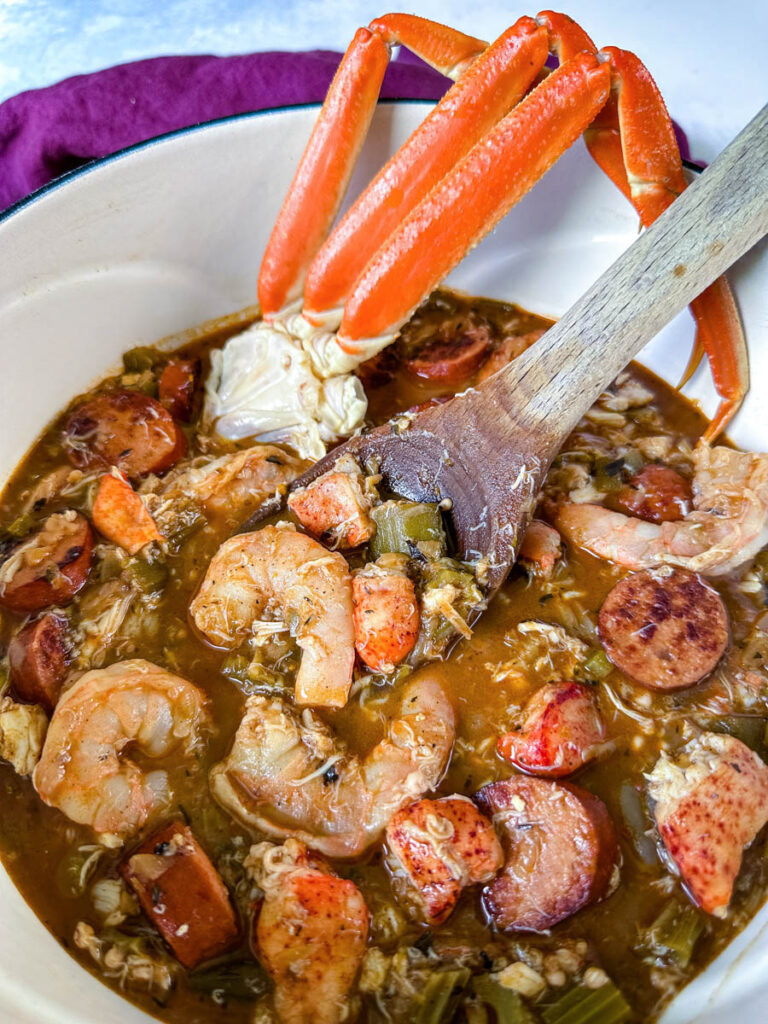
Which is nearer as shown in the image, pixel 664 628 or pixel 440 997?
pixel 440 997

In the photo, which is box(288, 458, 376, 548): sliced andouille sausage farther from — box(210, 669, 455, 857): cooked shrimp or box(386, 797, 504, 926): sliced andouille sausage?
box(386, 797, 504, 926): sliced andouille sausage

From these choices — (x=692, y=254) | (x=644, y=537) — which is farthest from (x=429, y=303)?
(x=644, y=537)

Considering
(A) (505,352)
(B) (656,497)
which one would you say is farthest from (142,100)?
(B) (656,497)

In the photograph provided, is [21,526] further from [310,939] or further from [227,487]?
[310,939]

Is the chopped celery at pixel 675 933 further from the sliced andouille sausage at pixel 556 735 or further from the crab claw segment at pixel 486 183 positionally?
the crab claw segment at pixel 486 183

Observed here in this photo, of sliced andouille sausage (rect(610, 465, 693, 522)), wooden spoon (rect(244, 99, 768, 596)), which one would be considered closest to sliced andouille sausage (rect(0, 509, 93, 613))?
wooden spoon (rect(244, 99, 768, 596))

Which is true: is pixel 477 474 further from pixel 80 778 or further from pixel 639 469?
pixel 80 778

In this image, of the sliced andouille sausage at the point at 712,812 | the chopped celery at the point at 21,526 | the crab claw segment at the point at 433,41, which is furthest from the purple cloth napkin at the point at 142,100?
the sliced andouille sausage at the point at 712,812
